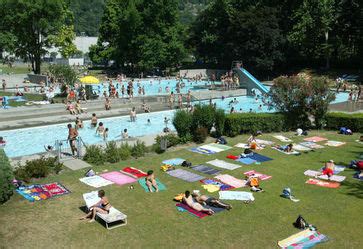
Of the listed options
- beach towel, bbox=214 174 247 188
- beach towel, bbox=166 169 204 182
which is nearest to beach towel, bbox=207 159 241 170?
beach towel, bbox=214 174 247 188

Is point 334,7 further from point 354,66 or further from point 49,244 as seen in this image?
point 49,244

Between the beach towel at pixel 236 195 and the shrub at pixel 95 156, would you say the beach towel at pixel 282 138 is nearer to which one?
the beach towel at pixel 236 195

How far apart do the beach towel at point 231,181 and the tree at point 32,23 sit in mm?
39877

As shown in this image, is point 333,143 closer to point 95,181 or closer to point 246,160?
point 246,160

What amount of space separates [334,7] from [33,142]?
4379 centimetres

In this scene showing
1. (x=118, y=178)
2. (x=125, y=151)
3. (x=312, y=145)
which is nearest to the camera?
(x=118, y=178)

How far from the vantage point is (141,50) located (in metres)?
57.3

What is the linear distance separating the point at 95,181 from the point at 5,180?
3.06 m

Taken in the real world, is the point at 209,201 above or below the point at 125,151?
below

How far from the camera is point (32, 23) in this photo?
158 feet

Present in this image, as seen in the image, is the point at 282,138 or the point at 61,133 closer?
the point at 282,138

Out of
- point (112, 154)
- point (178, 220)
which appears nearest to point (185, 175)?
point (112, 154)

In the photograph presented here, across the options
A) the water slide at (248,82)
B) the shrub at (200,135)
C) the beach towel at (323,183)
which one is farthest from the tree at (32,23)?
the beach towel at (323,183)

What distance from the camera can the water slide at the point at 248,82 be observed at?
138 feet
